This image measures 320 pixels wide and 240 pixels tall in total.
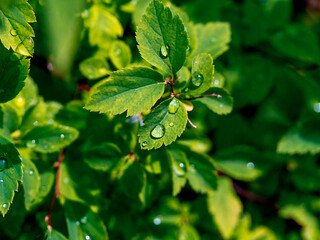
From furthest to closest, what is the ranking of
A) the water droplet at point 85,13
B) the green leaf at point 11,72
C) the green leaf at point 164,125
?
1. the water droplet at point 85,13
2. the green leaf at point 11,72
3. the green leaf at point 164,125

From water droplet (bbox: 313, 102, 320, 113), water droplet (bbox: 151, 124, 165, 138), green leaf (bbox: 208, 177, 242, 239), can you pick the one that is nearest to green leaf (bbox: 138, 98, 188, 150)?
water droplet (bbox: 151, 124, 165, 138)

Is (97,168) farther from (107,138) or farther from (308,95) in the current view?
(308,95)

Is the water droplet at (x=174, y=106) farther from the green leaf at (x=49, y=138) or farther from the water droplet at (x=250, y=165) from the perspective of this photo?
the water droplet at (x=250, y=165)

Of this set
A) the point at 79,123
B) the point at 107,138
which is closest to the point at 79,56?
the point at 79,123

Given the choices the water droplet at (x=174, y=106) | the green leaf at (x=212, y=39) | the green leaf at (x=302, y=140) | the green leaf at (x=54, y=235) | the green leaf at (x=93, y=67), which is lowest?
the green leaf at (x=302, y=140)

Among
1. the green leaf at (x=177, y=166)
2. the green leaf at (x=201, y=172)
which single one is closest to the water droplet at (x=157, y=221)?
the green leaf at (x=201, y=172)

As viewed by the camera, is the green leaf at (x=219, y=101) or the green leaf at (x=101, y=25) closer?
the green leaf at (x=219, y=101)
